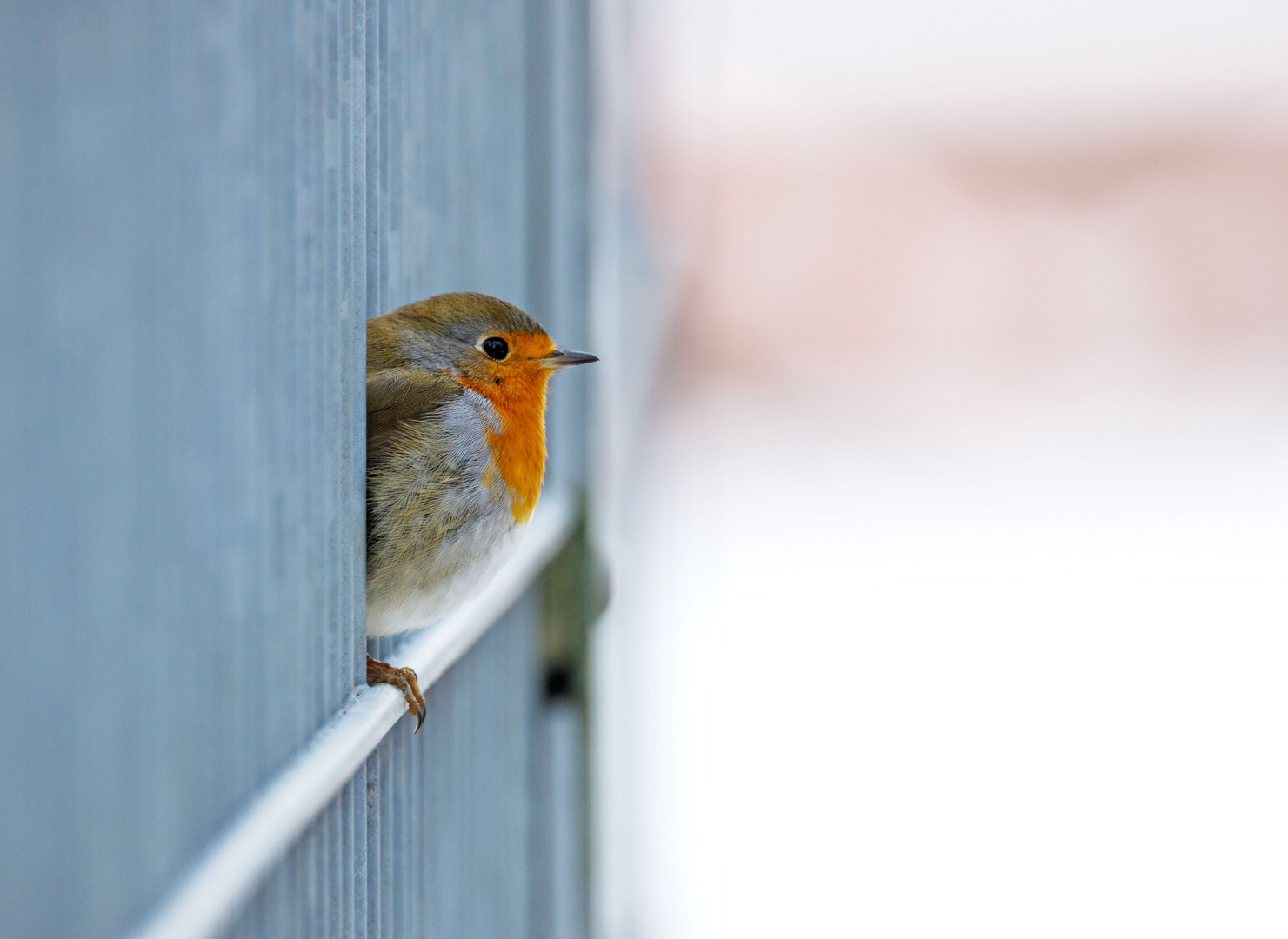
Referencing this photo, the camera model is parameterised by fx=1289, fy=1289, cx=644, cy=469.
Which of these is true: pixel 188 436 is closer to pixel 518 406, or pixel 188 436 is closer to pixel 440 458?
pixel 440 458

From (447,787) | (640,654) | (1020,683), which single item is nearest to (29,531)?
(447,787)

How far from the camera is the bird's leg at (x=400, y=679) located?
1.49m

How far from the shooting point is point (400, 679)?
1.49 metres

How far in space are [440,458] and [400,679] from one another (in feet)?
1.15

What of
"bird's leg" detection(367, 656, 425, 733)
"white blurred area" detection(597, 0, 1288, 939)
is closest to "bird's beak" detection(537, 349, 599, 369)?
"bird's leg" detection(367, 656, 425, 733)

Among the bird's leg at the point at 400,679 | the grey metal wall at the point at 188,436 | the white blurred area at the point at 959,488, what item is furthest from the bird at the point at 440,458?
the white blurred area at the point at 959,488

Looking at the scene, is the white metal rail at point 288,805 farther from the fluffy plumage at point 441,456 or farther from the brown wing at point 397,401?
the brown wing at point 397,401

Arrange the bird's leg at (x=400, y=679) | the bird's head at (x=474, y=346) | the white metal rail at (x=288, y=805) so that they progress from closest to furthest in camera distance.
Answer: the white metal rail at (x=288, y=805)
the bird's leg at (x=400, y=679)
the bird's head at (x=474, y=346)

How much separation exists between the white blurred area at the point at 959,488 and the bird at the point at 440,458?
2055mm

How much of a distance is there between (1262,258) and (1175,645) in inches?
153

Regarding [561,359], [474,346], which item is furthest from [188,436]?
[561,359]

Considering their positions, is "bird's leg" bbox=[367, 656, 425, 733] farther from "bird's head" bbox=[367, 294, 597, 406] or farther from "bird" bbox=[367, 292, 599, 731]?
"bird's head" bbox=[367, 294, 597, 406]

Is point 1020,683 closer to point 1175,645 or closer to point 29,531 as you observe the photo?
point 1175,645

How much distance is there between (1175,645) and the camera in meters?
6.29
